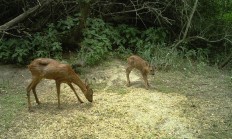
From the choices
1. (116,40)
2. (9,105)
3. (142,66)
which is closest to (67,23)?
(116,40)

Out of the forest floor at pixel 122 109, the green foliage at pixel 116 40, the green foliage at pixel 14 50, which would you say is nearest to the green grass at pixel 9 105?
the forest floor at pixel 122 109

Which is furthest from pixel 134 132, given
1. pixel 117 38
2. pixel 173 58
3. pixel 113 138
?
pixel 117 38

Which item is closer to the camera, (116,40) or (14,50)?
(14,50)

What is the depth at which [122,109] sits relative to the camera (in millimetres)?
6801

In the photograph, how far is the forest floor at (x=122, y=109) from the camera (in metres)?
6.15

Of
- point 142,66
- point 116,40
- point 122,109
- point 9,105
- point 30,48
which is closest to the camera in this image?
point 122,109

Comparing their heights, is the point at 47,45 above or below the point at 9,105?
above

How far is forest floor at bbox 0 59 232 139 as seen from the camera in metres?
6.15

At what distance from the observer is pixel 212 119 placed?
6.65m

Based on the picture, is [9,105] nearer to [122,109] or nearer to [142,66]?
[122,109]

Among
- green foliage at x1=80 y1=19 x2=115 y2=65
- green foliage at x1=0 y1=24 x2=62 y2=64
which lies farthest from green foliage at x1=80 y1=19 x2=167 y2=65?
green foliage at x1=0 y1=24 x2=62 y2=64

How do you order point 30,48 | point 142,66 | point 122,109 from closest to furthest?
point 122,109
point 142,66
point 30,48

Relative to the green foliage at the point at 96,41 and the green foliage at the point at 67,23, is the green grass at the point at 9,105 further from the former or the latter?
the green foliage at the point at 67,23

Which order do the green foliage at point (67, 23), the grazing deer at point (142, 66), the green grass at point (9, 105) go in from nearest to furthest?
the green grass at point (9, 105) < the grazing deer at point (142, 66) < the green foliage at point (67, 23)
